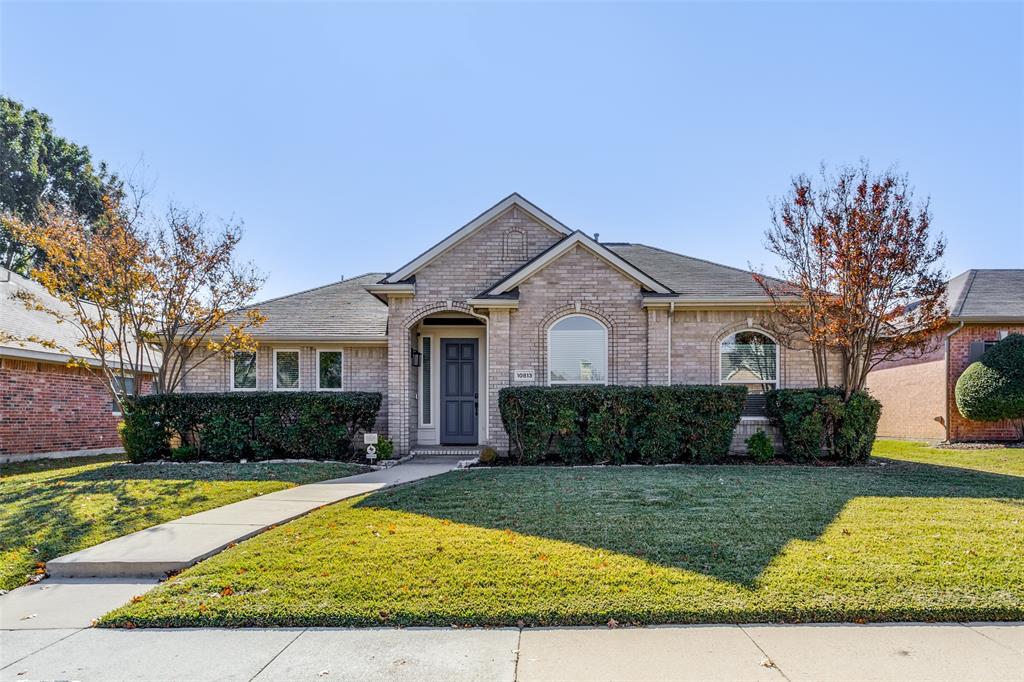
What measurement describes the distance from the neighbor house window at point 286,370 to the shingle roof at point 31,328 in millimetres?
3943

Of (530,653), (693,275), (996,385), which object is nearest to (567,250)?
(693,275)

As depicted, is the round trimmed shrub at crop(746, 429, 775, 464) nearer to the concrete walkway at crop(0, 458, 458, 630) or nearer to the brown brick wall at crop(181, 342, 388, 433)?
the concrete walkway at crop(0, 458, 458, 630)

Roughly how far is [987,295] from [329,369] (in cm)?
1816

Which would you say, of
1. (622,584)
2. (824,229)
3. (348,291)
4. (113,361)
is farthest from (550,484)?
(113,361)

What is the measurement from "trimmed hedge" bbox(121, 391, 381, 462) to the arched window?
4179 mm

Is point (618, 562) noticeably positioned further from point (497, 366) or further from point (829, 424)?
point (829, 424)

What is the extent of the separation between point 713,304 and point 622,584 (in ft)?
29.7

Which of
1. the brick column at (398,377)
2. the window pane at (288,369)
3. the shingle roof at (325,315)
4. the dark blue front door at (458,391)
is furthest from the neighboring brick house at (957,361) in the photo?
the window pane at (288,369)

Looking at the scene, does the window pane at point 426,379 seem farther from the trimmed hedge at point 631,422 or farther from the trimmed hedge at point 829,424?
the trimmed hedge at point 829,424

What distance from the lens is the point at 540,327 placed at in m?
12.9

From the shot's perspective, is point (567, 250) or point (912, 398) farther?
point (912, 398)

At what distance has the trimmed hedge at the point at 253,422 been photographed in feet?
40.9

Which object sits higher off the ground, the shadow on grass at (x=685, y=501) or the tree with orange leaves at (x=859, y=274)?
the tree with orange leaves at (x=859, y=274)

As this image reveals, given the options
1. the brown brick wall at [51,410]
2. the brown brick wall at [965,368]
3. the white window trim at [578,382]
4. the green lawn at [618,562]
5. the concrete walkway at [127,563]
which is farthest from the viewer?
the brown brick wall at [965,368]
